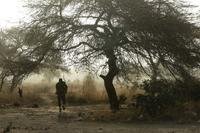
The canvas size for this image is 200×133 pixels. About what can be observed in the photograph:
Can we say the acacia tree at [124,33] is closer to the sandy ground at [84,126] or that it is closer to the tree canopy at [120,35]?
the tree canopy at [120,35]

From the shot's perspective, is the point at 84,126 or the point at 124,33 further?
the point at 124,33

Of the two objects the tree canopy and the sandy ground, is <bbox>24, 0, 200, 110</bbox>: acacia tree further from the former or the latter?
the sandy ground

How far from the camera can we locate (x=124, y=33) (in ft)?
83.8

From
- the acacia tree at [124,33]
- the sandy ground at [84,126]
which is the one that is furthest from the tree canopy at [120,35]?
the sandy ground at [84,126]

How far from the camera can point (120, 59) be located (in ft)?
87.1

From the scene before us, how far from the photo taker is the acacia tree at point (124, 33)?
2461 cm

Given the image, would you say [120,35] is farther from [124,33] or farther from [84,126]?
[84,126]

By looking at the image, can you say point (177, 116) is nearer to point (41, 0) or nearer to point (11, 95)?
point (41, 0)

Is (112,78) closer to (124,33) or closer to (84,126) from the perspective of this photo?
(124,33)

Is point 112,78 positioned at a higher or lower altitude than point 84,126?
higher

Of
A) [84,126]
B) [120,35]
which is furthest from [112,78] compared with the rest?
[84,126]

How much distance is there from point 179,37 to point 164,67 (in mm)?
1591

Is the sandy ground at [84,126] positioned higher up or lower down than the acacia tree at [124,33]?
lower down

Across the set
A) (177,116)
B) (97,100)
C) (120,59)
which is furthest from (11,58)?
(97,100)
